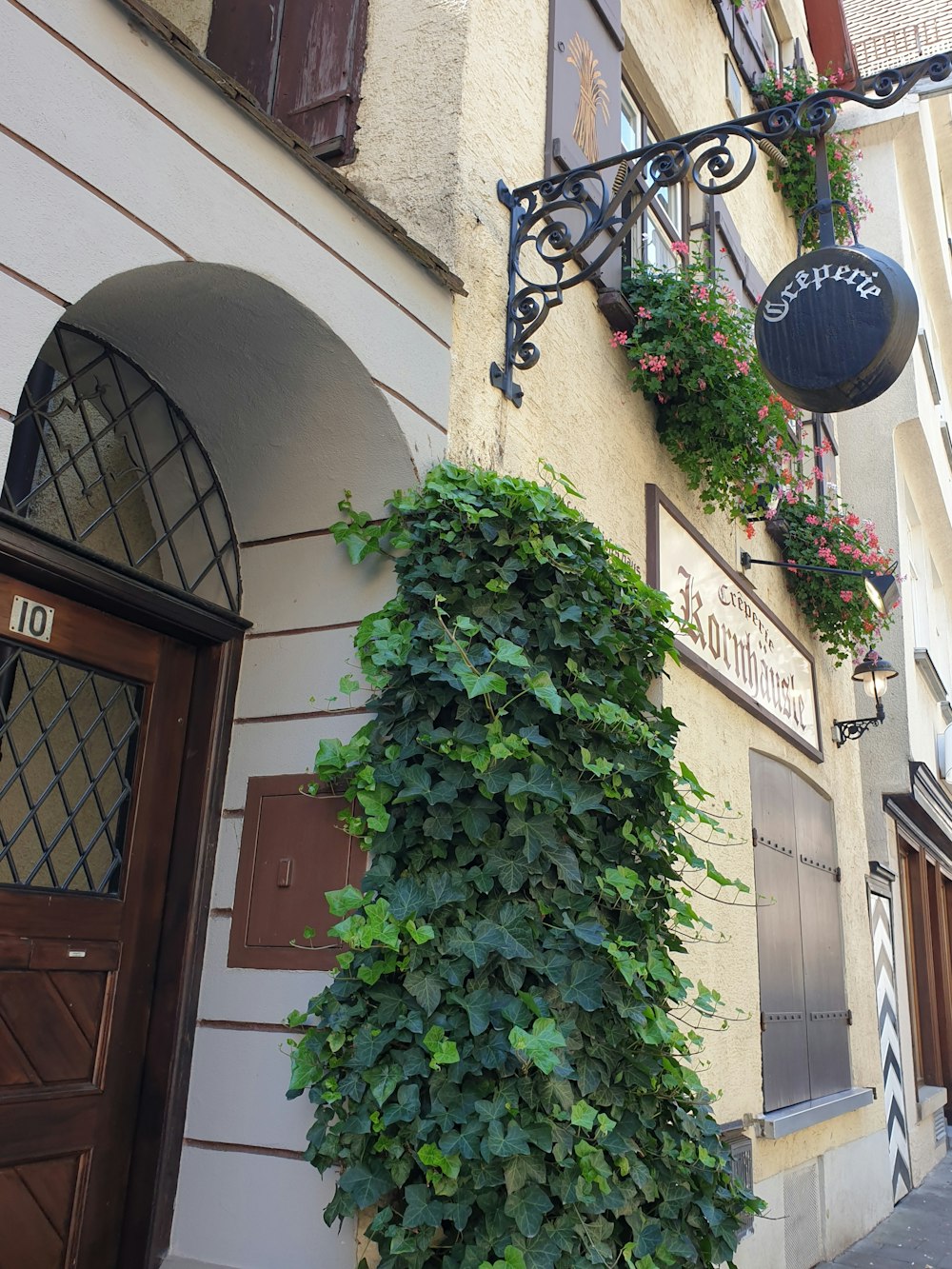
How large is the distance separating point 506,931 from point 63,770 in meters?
1.28

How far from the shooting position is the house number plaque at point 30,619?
2.87 meters

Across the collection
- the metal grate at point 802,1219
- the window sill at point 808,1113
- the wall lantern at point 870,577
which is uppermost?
the wall lantern at point 870,577

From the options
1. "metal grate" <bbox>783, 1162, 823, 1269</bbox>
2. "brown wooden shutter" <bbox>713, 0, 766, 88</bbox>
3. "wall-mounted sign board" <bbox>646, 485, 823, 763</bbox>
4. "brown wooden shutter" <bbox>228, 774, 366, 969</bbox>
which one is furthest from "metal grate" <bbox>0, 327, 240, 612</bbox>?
"brown wooden shutter" <bbox>713, 0, 766, 88</bbox>

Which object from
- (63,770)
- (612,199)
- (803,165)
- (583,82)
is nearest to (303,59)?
(583,82)

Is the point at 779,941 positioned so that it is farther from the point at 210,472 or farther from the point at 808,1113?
the point at 210,472

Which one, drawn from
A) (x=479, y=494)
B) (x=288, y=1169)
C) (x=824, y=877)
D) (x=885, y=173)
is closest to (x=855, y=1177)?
(x=824, y=877)

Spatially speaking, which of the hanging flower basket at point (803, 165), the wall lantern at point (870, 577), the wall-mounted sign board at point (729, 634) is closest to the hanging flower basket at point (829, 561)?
the wall lantern at point (870, 577)

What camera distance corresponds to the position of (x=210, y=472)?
11.8ft

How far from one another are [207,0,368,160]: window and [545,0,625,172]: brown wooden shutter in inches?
31.6

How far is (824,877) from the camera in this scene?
6.98m

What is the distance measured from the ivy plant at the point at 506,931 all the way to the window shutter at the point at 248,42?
2.10m

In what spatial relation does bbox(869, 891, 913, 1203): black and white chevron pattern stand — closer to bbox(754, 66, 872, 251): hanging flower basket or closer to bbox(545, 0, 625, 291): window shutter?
bbox(754, 66, 872, 251): hanging flower basket

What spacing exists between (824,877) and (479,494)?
471cm

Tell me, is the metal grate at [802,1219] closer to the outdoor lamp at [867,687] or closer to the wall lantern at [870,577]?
the outdoor lamp at [867,687]
